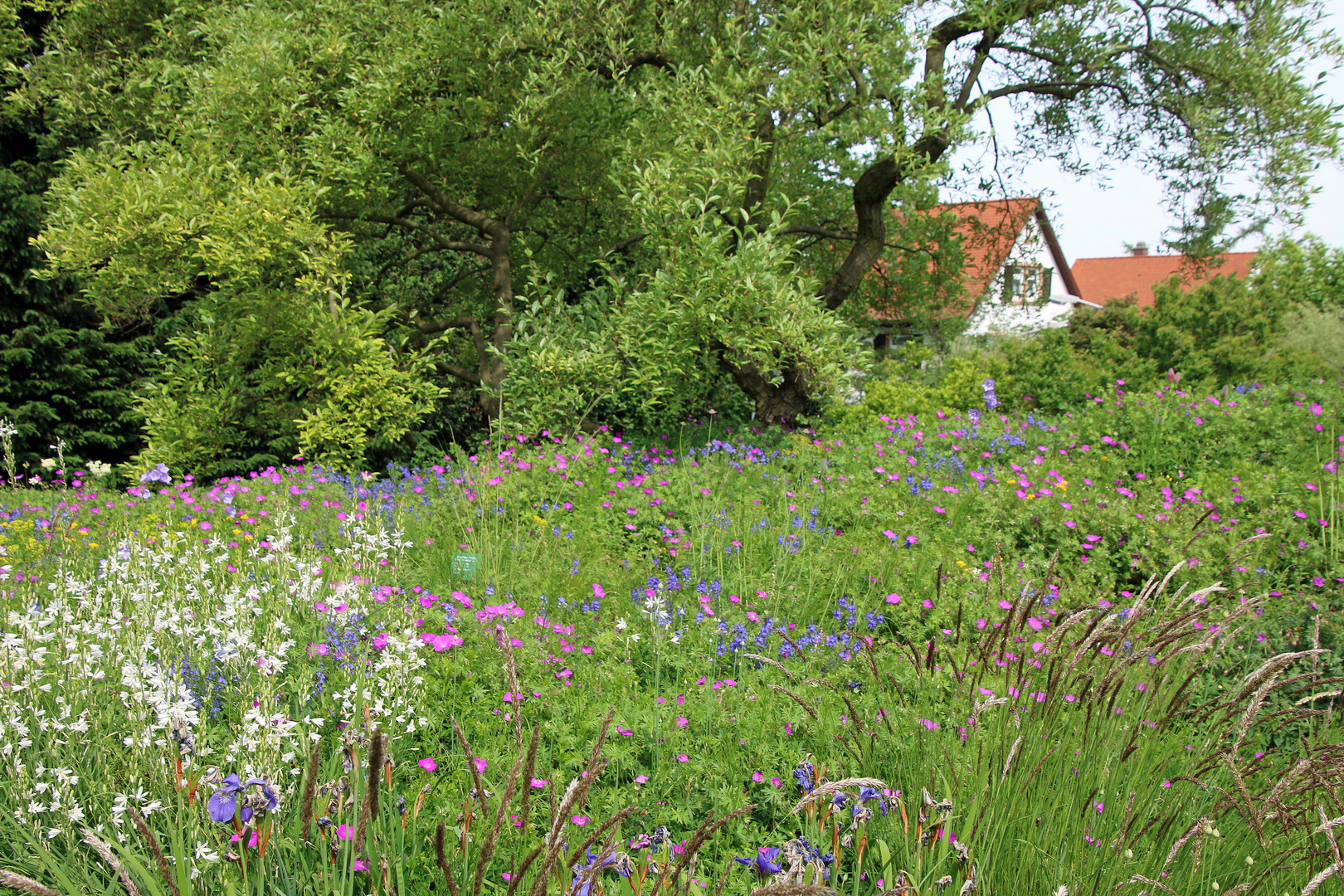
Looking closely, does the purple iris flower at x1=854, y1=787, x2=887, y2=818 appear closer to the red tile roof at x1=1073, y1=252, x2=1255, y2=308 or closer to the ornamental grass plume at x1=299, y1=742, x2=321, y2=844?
the ornamental grass plume at x1=299, y1=742, x2=321, y2=844

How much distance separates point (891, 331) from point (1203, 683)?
39.6ft

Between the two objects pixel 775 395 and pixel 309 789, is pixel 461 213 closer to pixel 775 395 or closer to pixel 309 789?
pixel 775 395

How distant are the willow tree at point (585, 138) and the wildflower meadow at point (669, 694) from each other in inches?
68.9

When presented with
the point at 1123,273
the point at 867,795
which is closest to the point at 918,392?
the point at 867,795

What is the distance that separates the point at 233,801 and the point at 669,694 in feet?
5.10

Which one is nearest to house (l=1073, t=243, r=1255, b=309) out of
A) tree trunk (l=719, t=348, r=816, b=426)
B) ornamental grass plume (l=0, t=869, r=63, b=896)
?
tree trunk (l=719, t=348, r=816, b=426)

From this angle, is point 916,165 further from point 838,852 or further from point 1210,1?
point 838,852

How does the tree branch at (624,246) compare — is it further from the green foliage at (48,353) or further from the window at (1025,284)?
the green foliage at (48,353)

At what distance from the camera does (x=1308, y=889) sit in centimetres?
110

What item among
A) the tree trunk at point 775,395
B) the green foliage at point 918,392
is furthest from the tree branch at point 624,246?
the green foliage at point 918,392

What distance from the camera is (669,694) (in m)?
2.71

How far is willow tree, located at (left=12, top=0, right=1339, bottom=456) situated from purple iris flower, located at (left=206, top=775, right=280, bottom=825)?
15.5ft

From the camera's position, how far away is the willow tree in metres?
6.12

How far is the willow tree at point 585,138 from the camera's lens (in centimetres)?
612
